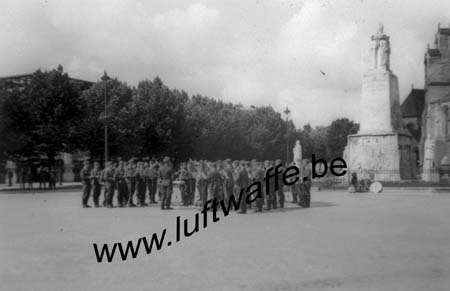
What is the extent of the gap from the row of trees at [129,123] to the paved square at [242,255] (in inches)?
593

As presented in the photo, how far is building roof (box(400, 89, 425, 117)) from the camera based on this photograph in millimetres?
87062

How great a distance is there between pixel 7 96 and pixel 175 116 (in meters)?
19.2

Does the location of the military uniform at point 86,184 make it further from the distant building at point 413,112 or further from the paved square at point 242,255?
the distant building at point 413,112

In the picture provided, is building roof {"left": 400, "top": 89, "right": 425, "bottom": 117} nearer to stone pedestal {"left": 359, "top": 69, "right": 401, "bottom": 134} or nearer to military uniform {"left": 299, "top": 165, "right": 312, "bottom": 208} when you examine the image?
stone pedestal {"left": 359, "top": 69, "right": 401, "bottom": 134}

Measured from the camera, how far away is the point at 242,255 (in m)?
9.03

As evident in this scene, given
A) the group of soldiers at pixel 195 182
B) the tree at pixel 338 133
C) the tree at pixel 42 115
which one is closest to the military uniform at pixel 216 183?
the group of soldiers at pixel 195 182

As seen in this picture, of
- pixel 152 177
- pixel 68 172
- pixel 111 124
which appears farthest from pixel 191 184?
pixel 68 172

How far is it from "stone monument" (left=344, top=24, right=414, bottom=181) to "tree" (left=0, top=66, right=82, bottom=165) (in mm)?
20481

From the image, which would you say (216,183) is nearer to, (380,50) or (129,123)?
(380,50)

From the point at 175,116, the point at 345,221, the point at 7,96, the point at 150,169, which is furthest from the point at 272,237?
the point at 175,116

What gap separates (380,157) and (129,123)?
21944 mm

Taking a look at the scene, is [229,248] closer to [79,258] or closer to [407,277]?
[79,258]

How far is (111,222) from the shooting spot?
1405cm

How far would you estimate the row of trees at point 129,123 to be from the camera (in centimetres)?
3519
